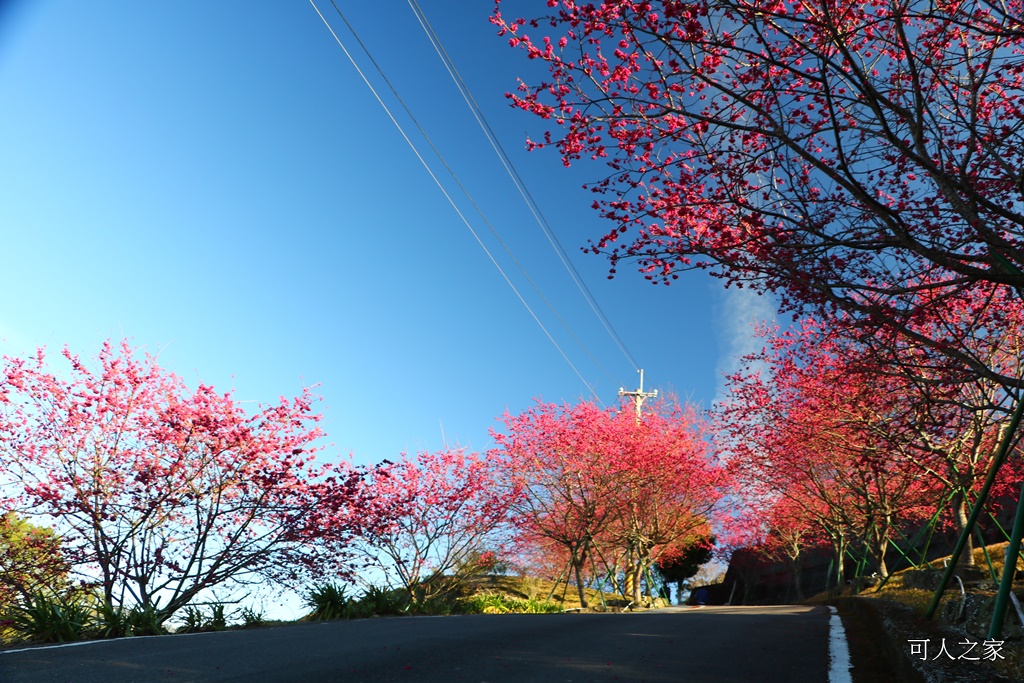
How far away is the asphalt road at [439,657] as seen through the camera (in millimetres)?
5270

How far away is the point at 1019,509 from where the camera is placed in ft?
13.0

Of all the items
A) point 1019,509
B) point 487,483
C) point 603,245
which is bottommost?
point 1019,509

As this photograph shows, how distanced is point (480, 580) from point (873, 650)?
20.7 meters

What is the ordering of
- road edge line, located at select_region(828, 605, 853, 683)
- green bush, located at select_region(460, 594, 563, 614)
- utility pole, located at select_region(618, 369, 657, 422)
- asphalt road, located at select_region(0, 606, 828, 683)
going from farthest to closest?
utility pole, located at select_region(618, 369, 657, 422)
green bush, located at select_region(460, 594, 563, 614)
road edge line, located at select_region(828, 605, 853, 683)
asphalt road, located at select_region(0, 606, 828, 683)

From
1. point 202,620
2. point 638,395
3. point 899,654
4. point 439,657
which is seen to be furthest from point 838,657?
point 638,395

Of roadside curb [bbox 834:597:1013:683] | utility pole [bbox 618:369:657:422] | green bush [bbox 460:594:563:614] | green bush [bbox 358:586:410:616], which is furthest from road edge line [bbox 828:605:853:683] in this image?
utility pole [bbox 618:369:657:422]

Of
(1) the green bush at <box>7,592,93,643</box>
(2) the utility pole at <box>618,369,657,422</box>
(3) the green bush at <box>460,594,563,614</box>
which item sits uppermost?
(2) the utility pole at <box>618,369,657,422</box>

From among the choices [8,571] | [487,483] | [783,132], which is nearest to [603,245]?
[783,132]

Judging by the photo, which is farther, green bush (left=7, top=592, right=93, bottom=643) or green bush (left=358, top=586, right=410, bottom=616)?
green bush (left=358, top=586, right=410, bottom=616)

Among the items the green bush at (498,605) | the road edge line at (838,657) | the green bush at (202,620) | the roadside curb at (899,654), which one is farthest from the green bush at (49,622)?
the green bush at (498,605)

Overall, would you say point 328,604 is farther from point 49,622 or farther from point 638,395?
point 638,395

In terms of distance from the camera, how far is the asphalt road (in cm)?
527

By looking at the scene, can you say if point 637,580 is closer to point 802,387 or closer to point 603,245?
point 802,387

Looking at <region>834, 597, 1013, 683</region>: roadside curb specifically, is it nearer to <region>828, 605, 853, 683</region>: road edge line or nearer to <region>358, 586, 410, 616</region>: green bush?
<region>828, 605, 853, 683</region>: road edge line
